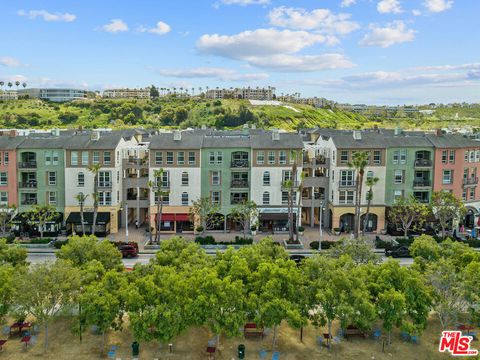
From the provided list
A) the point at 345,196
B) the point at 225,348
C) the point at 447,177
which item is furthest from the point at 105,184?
the point at 447,177

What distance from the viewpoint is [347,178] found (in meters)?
69.7

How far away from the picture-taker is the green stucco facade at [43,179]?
68.2 m

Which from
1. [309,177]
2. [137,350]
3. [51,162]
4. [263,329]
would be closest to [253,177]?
[309,177]

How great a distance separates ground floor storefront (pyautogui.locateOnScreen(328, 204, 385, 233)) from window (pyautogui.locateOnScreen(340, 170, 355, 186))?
11.5 ft

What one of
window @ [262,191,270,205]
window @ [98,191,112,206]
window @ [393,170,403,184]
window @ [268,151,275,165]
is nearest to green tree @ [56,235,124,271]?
window @ [98,191,112,206]

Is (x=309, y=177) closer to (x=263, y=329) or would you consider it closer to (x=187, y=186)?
(x=187, y=186)

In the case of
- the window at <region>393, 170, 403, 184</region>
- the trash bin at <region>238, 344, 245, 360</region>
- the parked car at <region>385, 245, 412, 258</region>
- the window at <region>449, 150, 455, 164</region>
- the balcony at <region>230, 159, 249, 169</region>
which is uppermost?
the window at <region>449, 150, 455, 164</region>

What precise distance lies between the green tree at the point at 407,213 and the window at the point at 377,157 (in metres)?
6.15

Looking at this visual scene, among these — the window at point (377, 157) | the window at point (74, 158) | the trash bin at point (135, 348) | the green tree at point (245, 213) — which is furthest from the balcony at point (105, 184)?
the window at point (377, 157)

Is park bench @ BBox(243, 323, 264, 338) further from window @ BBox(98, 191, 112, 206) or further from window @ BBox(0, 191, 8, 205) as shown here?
window @ BBox(0, 191, 8, 205)

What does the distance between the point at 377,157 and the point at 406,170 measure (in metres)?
4.89

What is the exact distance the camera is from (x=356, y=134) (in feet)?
233

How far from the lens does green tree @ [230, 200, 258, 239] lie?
216 feet

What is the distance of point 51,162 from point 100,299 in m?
42.5
